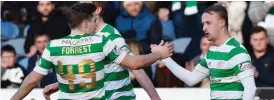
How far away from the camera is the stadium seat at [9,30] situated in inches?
476

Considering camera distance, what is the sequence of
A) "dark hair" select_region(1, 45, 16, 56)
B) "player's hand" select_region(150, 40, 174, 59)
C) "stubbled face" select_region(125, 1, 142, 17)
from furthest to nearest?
"dark hair" select_region(1, 45, 16, 56)
"stubbled face" select_region(125, 1, 142, 17)
"player's hand" select_region(150, 40, 174, 59)

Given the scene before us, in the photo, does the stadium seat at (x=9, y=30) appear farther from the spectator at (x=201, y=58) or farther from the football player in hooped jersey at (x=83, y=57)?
the football player in hooped jersey at (x=83, y=57)

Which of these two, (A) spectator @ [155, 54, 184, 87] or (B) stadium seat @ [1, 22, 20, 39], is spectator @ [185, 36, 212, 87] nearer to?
(A) spectator @ [155, 54, 184, 87]

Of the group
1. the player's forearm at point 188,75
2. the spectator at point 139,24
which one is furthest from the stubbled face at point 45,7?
the player's forearm at point 188,75

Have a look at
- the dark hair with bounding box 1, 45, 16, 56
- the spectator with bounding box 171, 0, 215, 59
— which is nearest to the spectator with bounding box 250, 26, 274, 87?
the spectator with bounding box 171, 0, 215, 59

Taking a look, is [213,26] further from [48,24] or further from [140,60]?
[48,24]

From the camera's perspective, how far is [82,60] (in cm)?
612

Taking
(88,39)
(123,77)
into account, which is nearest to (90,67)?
(88,39)

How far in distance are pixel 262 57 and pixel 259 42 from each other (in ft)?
0.79

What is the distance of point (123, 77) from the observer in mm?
7312

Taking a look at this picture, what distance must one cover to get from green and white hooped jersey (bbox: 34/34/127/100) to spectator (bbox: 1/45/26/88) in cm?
543

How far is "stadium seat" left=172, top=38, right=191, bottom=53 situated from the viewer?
453 inches

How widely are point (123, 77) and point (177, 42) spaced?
4.35 meters

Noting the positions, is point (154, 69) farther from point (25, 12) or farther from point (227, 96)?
point (227, 96)
